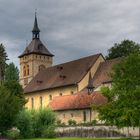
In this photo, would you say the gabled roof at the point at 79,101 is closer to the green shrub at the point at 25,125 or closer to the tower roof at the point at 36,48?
the green shrub at the point at 25,125

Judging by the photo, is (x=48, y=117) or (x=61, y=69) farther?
(x=61, y=69)

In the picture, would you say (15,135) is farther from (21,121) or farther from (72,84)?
(72,84)

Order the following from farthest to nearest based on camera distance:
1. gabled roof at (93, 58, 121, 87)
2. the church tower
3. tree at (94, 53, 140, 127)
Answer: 1. the church tower
2. gabled roof at (93, 58, 121, 87)
3. tree at (94, 53, 140, 127)

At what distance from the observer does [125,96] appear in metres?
47.2

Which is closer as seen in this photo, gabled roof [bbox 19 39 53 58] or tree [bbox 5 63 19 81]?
gabled roof [bbox 19 39 53 58]

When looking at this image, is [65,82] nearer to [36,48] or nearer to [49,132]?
[49,132]

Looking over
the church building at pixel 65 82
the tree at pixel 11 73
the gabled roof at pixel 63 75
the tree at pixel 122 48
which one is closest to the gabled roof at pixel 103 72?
the church building at pixel 65 82

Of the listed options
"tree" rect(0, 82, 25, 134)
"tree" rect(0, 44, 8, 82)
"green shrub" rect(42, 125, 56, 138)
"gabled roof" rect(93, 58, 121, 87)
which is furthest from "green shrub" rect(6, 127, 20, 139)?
"tree" rect(0, 44, 8, 82)

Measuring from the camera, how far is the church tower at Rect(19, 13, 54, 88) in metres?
115

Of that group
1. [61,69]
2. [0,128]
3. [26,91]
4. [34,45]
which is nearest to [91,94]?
[0,128]

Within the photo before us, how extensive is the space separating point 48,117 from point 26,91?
1530 inches

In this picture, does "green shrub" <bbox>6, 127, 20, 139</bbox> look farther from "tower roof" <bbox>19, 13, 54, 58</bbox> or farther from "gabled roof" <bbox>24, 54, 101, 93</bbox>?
"tower roof" <bbox>19, 13, 54, 58</bbox>

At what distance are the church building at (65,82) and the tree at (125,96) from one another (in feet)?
49.9

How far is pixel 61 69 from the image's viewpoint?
316 ft
